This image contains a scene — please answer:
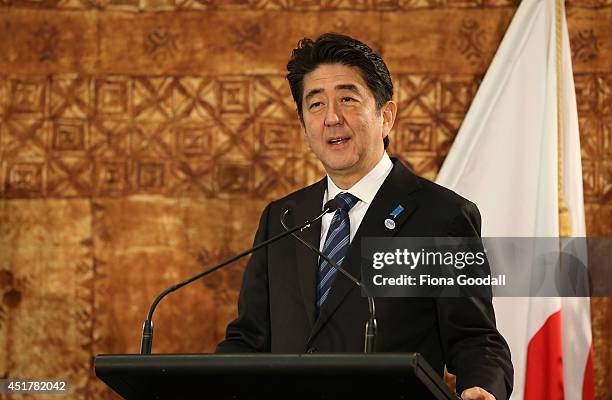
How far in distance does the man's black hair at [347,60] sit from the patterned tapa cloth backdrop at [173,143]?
122 cm

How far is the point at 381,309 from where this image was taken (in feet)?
8.37

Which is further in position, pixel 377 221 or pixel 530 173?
pixel 530 173

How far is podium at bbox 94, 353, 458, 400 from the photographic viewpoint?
1.81m

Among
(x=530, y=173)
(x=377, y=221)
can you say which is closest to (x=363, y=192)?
Answer: (x=377, y=221)

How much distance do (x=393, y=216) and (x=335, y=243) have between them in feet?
0.53

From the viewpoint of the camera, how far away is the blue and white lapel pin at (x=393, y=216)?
2643 millimetres

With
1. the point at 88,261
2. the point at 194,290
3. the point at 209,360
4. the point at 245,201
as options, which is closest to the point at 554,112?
the point at 245,201

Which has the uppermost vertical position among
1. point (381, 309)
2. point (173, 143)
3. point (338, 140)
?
point (173, 143)

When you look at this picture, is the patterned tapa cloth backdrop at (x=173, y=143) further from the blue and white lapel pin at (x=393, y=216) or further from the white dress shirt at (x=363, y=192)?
the blue and white lapel pin at (x=393, y=216)

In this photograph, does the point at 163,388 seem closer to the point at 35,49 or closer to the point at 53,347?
the point at 53,347

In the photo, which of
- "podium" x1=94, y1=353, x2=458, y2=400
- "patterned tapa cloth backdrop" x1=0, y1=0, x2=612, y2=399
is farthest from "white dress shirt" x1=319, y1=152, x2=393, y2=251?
"patterned tapa cloth backdrop" x1=0, y1=0, x2=612, y2=399

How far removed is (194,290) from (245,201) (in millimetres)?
394

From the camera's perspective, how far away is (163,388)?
6.59 feet

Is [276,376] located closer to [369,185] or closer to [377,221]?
[377,221]
